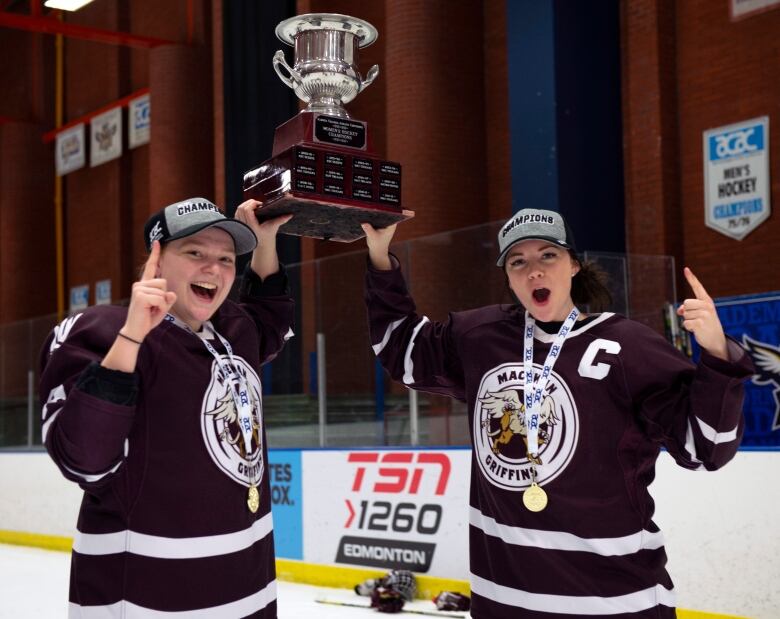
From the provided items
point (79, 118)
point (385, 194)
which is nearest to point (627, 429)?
point (385, 194)

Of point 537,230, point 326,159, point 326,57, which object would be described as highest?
point 326,57

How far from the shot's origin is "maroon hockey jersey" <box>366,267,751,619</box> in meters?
2.13

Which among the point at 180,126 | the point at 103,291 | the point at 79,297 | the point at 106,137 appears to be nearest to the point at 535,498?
the point at 180,126

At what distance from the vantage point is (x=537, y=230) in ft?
7.58

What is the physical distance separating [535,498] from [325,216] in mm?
1014

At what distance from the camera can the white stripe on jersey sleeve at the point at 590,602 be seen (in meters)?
2.13

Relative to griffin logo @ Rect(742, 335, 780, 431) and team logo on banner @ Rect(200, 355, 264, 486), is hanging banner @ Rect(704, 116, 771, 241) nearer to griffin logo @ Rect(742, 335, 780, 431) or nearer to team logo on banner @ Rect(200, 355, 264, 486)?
griffin logo @ Rect(742, 335, 780, 431)

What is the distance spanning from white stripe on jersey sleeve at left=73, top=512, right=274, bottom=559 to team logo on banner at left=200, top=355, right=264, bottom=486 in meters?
0.14

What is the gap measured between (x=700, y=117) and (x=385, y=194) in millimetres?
6930

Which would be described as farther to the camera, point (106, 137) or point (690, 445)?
point (106, 137)

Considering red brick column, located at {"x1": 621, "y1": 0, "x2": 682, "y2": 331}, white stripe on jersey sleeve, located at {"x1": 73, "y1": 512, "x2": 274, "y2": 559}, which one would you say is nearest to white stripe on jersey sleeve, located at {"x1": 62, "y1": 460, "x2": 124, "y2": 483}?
white stripe on jersey sleeve, located at {"x1": 73, "y1": 512, "x2": 274, "y2": 559}

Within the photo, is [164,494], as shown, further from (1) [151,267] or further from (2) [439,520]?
(2) [439,520]

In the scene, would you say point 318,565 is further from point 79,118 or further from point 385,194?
point 79,118

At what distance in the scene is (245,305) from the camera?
258 cm
